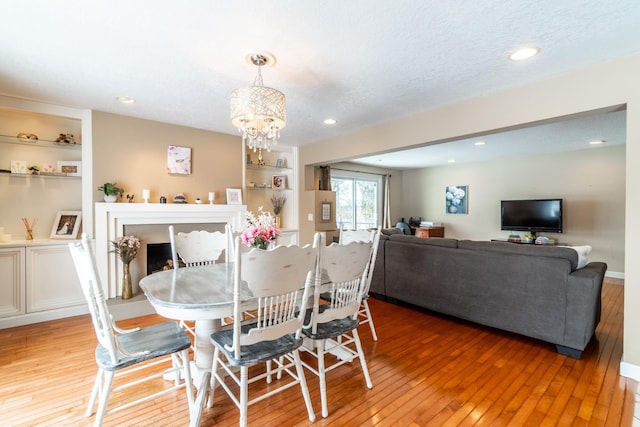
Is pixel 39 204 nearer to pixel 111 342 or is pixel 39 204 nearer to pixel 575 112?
pixel 111 342

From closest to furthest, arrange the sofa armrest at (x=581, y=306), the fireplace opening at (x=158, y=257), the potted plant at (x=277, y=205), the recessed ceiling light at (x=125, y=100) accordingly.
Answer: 1. the sofa armrest at (x=581, y=306)
2. the recessed ceiling light at (x=125, y=100)
3. the fireplace opening at (x=158, y=257)
4. the potted plant at (x=277, y=205)

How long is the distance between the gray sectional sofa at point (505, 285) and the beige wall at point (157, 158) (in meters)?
2.76

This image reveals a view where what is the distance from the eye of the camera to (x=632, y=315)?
221 cm

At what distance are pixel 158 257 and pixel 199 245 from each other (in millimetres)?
1637

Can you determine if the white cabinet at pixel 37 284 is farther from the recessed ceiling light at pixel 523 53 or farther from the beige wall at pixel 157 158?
the recessed ceiling light at pixel 523 53

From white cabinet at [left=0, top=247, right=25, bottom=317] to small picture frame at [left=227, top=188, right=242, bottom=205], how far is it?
92.8 inches

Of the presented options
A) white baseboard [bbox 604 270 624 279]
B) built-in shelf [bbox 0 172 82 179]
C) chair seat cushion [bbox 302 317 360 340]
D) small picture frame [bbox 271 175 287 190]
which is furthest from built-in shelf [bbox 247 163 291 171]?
white baseboard [bbox 604 270 624 279]

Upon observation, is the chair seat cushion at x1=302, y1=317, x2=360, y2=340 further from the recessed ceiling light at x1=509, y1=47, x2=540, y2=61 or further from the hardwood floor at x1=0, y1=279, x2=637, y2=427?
the recessed ceiling light at x1=509, y1=47, x2=540, y2=61

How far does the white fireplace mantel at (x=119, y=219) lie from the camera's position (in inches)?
136

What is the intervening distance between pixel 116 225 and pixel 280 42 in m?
3.01

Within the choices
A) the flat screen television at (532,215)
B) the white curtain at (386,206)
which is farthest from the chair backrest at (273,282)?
the white curtain at (386,206)

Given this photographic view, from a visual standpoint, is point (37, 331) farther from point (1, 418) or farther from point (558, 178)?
point (558, 178)

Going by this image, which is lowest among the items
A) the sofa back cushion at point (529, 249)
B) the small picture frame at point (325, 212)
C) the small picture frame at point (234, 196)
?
the sofa back cushion at point (529, 249)

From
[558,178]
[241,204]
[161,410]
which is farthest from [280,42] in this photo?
[558,178]
